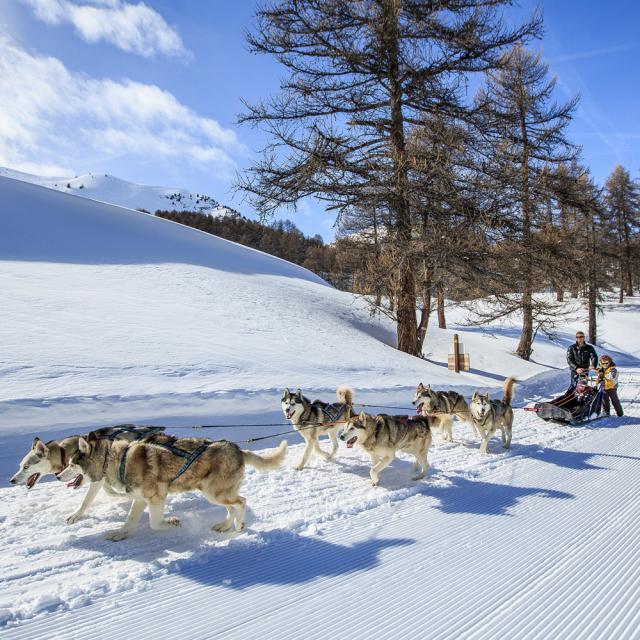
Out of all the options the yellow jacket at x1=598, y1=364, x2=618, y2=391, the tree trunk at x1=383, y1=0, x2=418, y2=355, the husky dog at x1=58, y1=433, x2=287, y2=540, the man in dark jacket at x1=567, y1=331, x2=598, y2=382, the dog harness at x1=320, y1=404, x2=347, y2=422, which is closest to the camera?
the husky dog at x1=58, y1=433, x2=287, y2=540

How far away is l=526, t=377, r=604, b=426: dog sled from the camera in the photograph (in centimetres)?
860

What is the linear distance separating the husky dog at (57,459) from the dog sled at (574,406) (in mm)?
7526

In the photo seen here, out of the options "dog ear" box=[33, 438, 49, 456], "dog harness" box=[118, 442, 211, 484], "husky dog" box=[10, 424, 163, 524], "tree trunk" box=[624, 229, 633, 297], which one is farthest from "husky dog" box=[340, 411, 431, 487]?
"tree trunk" box=[624, 229, 633, 297]

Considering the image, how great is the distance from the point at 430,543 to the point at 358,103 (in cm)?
1178

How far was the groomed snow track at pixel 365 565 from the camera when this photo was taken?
274cm

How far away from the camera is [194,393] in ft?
23.4

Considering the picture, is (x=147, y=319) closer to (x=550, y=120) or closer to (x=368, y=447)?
(x=368, y=447)

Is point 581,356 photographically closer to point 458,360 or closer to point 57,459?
point 458,360

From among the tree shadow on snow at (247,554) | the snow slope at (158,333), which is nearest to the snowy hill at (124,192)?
the snow slope at (158,333)

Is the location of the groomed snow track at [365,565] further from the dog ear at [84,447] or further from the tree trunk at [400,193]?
the tree trunk at [400,193]

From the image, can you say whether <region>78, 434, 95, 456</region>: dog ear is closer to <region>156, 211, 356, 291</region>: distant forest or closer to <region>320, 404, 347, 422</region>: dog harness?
<region>320, 404, 347, 422</region>: dog harness

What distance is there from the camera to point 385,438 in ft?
17.9

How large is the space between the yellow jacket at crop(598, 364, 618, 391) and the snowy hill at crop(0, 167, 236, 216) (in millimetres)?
141487

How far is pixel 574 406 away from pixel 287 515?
6.99 meters
